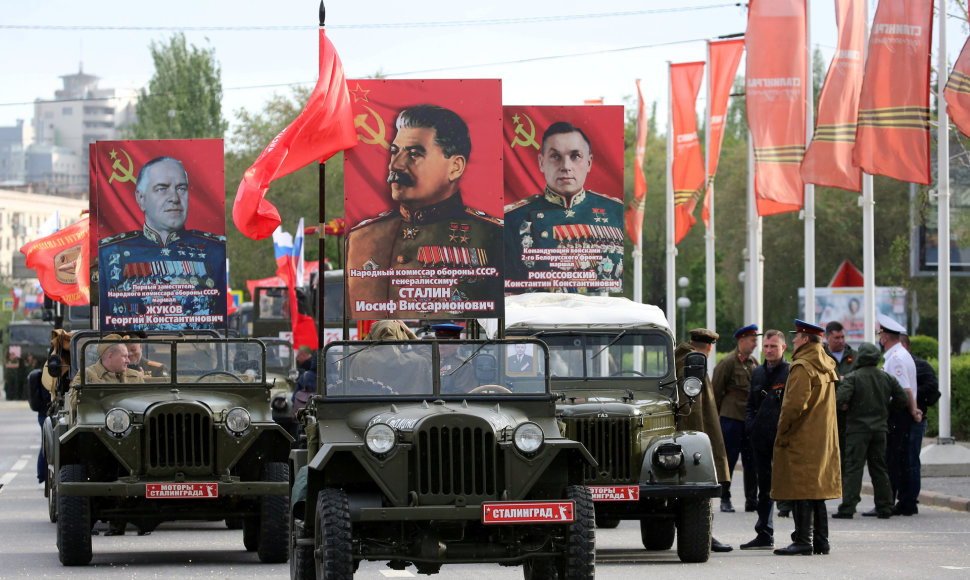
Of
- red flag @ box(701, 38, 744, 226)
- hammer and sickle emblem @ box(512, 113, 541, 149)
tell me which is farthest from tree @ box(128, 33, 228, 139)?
hammer and sickle emblem @ box(512, 113, 541, 149)

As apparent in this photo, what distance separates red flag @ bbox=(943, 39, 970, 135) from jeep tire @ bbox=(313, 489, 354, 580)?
12.2m

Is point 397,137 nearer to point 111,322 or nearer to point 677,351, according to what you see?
point 677,351

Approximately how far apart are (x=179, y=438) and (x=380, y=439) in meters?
4.55

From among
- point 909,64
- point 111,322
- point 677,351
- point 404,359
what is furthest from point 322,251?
point 909,64

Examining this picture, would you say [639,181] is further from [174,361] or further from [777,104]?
[174,361]

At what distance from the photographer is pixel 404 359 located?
11.2 m

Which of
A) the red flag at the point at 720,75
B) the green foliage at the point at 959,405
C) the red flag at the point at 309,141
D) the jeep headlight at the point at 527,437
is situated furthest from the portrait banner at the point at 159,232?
the red flag at the point at 720,75

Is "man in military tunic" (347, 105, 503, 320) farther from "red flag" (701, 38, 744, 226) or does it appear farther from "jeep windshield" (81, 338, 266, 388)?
"red flag" (701, 38, 744, 226)

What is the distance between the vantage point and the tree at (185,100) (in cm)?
7812

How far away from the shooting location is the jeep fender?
13.7m

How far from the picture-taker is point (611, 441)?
14086 millimetres

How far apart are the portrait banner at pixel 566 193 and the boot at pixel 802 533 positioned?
884cm

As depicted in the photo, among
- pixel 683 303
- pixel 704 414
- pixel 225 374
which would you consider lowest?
pixel 683 303

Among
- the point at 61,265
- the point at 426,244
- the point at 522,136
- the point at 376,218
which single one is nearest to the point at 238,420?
the point at 376,218
